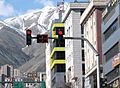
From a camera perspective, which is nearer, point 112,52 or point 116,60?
point 116,60

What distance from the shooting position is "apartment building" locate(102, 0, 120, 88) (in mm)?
88031

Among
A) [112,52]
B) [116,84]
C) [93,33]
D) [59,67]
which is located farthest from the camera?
[59,67]

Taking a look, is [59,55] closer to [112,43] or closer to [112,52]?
[112,52]

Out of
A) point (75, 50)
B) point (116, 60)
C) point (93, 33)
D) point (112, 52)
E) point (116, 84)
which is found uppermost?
point (75, 50)

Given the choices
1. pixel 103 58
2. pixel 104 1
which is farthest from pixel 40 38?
pixel 104 1

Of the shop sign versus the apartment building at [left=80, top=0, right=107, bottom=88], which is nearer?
the shop sign

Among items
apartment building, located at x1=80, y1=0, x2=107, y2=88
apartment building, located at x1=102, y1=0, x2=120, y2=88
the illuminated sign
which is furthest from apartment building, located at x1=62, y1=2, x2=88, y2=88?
the illuminated sign

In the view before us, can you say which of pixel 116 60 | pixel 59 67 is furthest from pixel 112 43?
pixel 59 67

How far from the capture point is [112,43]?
92.7 metres

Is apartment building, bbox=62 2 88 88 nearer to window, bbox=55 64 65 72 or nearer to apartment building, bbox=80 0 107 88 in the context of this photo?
apartment building, bbox=80 0 107 88

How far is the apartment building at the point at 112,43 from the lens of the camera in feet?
289

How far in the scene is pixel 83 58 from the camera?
5305 inches

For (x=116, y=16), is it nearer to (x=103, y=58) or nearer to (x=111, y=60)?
(x=111, y=60)

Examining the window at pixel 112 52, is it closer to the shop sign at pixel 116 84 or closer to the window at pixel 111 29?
the window at pixel 111 29
